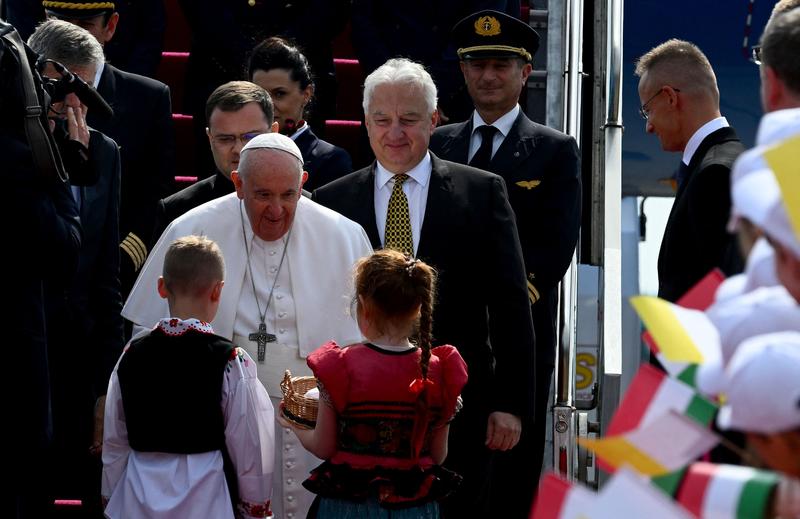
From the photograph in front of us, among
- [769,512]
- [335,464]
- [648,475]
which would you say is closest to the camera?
[769,512]

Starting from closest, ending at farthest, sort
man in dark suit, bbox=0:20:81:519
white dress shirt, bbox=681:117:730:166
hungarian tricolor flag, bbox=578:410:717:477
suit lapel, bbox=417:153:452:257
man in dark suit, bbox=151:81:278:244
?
1. hungarian tricolor flag, bbox=578:410:717:477
2. man in dark suit, bbox=0:20:81:519
3. white dress shirt, bbox=681:117:730:166
4. suit lapel, bbox=417:153:452:257
5. man in dark suit, bbox=151:81:278:244

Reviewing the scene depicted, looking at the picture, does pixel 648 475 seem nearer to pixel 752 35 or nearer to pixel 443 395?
pixel 443 395

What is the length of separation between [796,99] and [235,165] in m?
2.91

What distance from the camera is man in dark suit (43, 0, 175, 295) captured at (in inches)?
226

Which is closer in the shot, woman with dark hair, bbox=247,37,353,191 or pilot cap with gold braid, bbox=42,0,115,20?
woman with dark hair, bbox=247,37,353,191

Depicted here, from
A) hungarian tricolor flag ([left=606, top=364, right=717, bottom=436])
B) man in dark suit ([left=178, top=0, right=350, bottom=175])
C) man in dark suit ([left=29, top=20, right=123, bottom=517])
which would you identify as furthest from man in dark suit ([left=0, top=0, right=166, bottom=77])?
hungarian tricolor flag ([left=606, top=364, right=717, bottom=436])

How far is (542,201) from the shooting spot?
5.52 metres

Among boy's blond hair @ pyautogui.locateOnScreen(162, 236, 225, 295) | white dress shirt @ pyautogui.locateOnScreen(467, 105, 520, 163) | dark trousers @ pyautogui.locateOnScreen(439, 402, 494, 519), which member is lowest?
dark trousers @ pyautogui.locateOnScreen(439, 402, 494, 519)

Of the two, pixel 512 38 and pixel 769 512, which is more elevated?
pixel 512 38

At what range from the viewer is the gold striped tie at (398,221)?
4.77 metres

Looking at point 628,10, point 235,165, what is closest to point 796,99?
point 235,165

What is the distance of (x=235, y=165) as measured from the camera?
17.2 ft

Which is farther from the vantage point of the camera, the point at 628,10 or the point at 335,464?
the point at 628,10

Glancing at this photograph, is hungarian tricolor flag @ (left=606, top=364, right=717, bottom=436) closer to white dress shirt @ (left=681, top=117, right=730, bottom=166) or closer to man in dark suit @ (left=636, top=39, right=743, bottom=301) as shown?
man in dark suit @ (left=636, top=39, right=743, bottom=301)
